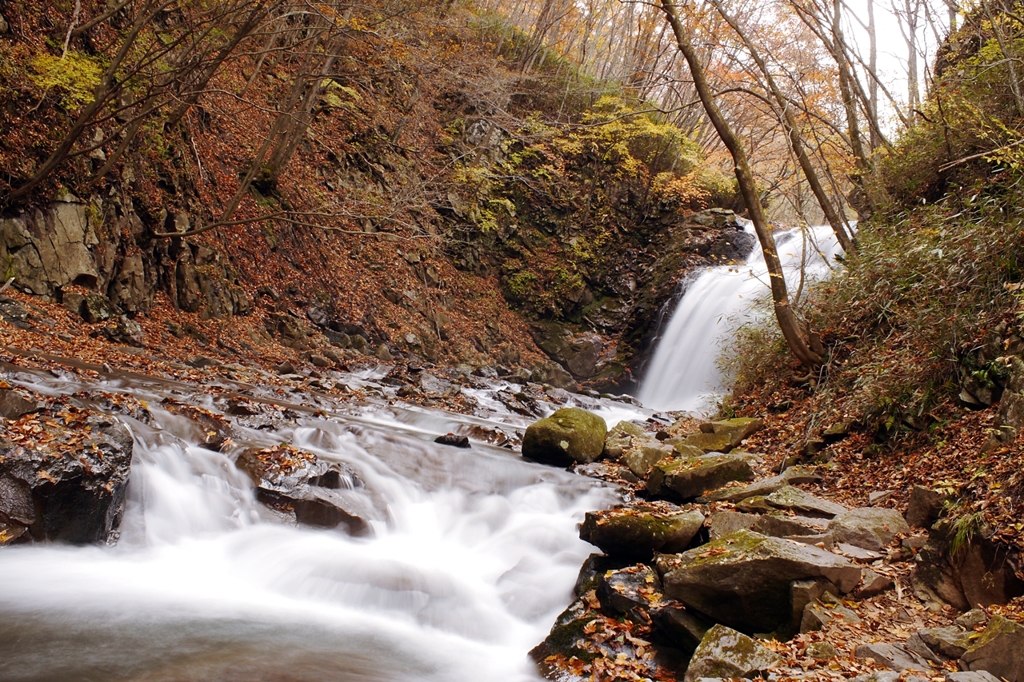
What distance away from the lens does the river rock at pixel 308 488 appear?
585cm

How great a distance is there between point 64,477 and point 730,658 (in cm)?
454

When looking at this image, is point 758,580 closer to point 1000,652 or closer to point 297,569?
point 1000,652

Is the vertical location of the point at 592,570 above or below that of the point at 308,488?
above

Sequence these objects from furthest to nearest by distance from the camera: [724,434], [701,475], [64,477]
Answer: [724,434], [701,475], [64,477]

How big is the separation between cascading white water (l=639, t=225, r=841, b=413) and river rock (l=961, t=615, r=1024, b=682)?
531 inches

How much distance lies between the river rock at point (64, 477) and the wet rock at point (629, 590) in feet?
12.6

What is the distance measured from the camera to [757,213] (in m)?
8.02

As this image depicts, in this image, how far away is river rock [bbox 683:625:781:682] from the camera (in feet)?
10.9

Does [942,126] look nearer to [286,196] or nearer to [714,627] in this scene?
[714,627]

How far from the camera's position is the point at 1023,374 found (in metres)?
4.75

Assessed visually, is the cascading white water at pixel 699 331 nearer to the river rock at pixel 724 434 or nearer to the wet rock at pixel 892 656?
the river rock at pixel 724 434

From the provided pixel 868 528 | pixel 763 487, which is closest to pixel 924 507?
pixel 868 528

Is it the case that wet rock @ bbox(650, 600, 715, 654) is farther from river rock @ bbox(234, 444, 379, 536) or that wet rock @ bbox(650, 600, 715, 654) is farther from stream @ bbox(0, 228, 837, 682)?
river rock @ bbox(234, 444, 379, 536)

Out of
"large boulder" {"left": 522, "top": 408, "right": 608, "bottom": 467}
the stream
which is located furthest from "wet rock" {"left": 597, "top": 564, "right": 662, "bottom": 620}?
"large boulder" {"left": 522, "top": 408, "right": 608, "bottom": 467}
